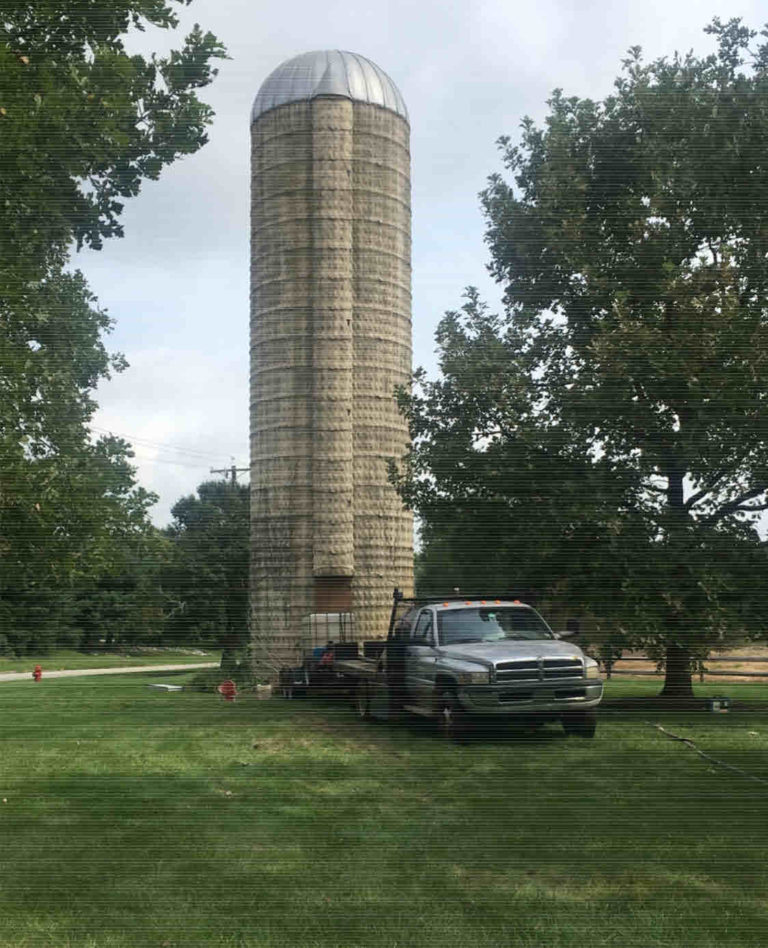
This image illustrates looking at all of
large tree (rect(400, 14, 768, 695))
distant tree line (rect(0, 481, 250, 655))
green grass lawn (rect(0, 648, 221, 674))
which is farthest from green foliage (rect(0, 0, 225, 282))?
large tree (rect(400, 14, 768, 695))

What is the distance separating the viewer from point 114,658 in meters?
2.54

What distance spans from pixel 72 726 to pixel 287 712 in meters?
0.63

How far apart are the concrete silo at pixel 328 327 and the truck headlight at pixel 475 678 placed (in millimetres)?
566

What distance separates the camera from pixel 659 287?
113 inches

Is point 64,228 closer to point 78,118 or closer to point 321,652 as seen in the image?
point 78,118

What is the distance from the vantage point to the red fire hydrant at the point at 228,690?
315 centimetres

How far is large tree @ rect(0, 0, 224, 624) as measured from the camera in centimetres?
160

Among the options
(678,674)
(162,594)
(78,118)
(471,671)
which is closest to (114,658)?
(162,594)

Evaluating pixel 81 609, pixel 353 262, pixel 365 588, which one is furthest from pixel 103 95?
pixel 365 588

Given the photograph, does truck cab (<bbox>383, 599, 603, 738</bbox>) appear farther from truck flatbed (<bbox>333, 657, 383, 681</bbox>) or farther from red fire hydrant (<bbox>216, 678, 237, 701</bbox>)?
red fire hydrant (<bbox>216, 678, 237, 701</bbox>)

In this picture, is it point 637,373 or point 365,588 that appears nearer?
point 637,373

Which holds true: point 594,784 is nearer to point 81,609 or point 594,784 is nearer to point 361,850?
point 361,850

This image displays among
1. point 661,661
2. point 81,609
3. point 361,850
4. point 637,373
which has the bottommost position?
point 361,850

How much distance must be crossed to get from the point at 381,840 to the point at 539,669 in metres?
1.08
